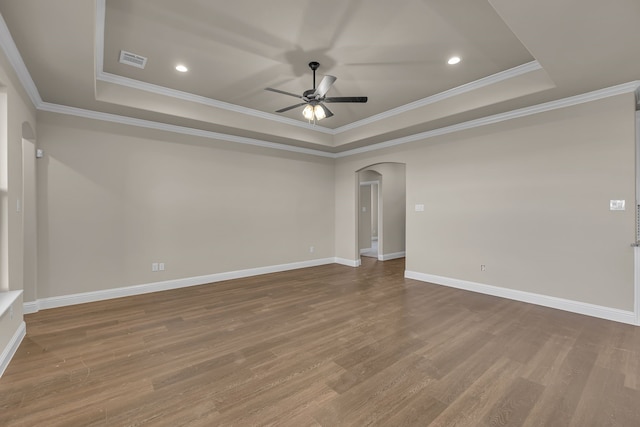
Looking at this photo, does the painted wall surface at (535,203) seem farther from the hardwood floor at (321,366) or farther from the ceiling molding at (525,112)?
the hardwood floor at (321,366)

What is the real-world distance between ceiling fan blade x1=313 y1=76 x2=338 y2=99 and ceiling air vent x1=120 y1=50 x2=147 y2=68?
6.82 feet

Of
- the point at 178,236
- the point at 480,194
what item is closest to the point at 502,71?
the point at 480,194

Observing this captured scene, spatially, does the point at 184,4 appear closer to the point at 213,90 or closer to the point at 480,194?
the point at 213,90

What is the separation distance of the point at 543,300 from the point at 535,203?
1.37 m

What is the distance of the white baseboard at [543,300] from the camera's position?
341 cm

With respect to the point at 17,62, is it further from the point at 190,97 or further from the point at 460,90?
the point at 460,90

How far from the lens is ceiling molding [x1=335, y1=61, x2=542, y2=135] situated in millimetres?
3520

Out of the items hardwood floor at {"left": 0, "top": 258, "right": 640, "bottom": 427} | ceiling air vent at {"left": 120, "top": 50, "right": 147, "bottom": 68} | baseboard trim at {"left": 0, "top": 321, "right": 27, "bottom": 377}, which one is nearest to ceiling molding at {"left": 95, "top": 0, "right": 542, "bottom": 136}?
ceiling air vent at {"left": 120, "top": 50, "right": 147, "bottom": 68}

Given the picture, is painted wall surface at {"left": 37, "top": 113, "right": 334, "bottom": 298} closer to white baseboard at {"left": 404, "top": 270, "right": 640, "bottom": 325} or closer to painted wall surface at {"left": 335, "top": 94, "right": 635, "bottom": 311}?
painted wall surface at {"left": 335, "top": 94, "right": 635, "bottom": 311}

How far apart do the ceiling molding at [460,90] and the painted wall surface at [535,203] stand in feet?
2.64

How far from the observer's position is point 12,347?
2629 millimetres

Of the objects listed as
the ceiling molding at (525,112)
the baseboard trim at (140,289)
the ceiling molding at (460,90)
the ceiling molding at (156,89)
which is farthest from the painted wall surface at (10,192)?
the ceiling molding at (525,112)

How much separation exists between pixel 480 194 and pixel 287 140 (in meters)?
3.69

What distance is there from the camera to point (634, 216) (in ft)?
10.9
